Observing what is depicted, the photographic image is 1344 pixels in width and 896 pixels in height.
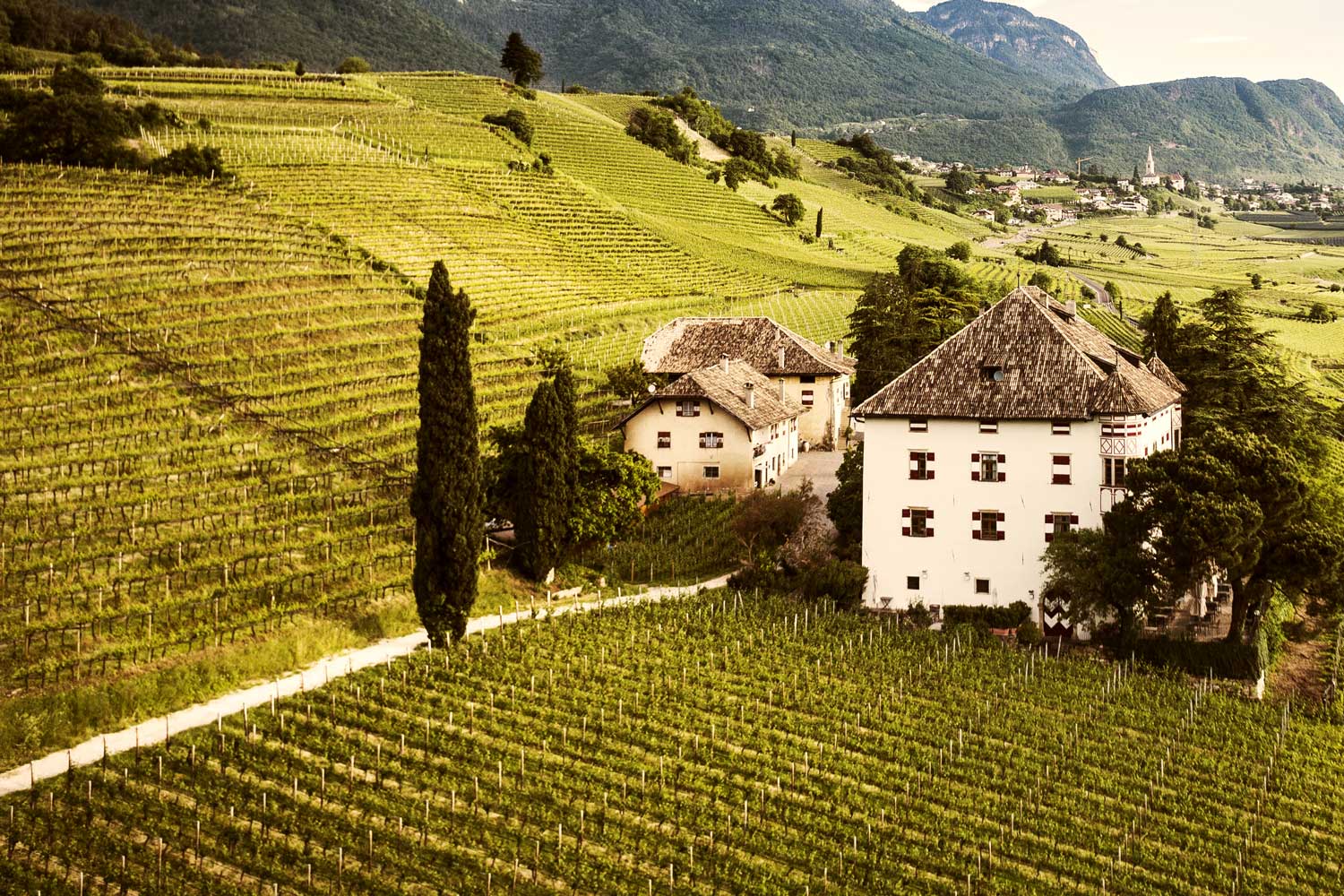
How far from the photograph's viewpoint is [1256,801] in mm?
34062

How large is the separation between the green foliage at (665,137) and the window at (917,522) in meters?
127

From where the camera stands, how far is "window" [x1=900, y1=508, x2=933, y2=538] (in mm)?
51312

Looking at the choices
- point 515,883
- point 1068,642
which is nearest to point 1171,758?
point 1068,642

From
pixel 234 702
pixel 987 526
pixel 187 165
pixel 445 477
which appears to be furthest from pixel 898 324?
pixel 234 702

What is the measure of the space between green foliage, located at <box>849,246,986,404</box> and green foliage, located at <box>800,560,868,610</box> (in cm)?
2668

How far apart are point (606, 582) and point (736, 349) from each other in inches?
1278

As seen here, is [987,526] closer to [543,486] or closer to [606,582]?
[606,582]

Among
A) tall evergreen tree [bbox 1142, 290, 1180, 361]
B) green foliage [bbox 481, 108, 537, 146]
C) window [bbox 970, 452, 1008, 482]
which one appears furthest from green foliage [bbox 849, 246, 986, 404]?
green foliage [bbox 481, 108, 537, 146]

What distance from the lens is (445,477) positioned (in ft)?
138

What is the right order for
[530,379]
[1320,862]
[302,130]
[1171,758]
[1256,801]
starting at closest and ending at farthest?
1. [1320,862]
2. [1256,801]
3. [1171,758]
4. [530,379]
5. [302,130]

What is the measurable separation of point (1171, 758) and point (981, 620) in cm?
1274

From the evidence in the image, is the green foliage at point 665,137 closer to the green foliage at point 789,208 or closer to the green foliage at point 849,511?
the green foliage at point 789,208

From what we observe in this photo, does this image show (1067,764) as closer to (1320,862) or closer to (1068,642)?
(1320,862)

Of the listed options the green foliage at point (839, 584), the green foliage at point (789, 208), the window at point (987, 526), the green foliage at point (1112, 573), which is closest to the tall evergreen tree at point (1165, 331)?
the window at point (987, 526)
